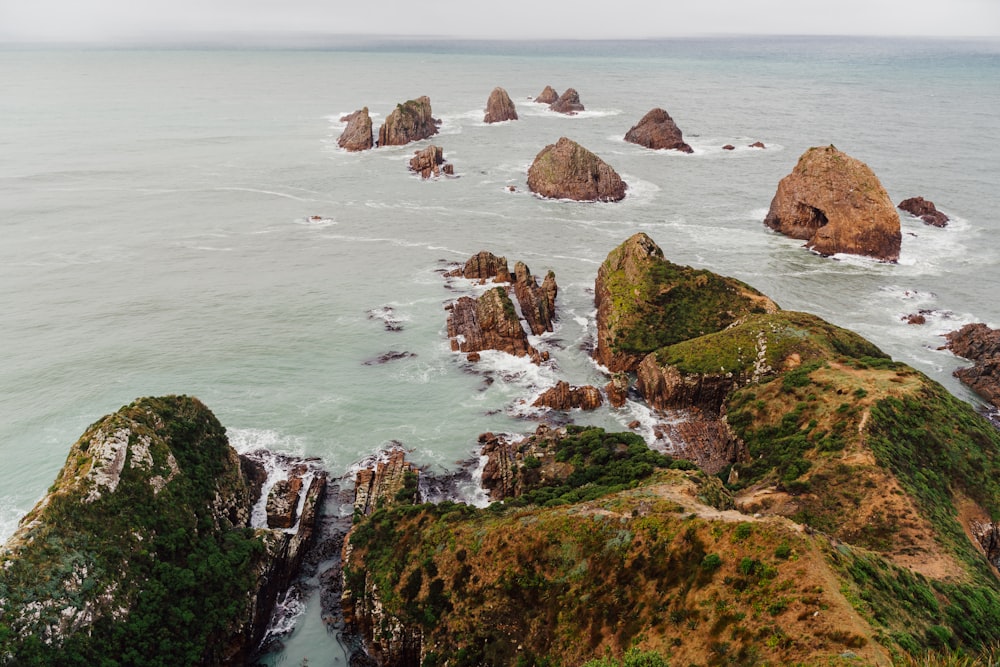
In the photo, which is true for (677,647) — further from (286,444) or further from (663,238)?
(663,238)

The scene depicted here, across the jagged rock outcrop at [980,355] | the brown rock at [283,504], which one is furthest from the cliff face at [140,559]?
the jagged rock outcrop at [980,355]

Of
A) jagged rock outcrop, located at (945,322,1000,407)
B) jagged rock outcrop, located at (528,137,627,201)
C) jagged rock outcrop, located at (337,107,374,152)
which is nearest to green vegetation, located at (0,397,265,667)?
jagged rock outcrop, located at (945,322,1000,407)

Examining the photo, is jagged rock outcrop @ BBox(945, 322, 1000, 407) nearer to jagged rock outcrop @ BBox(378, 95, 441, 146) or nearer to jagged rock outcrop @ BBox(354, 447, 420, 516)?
jagged rock outcrop @ BBox(354, 447, 420, 516)

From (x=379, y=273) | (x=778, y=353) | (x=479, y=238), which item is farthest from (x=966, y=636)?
(x=479, y=238)

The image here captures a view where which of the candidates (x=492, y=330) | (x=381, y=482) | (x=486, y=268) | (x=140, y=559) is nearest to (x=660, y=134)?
(x=486, y=268)

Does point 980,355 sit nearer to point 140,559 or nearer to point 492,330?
point 492,330

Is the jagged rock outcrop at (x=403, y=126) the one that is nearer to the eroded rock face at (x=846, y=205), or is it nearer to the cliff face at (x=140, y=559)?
the eroded rock face at (x=846, y=205)
